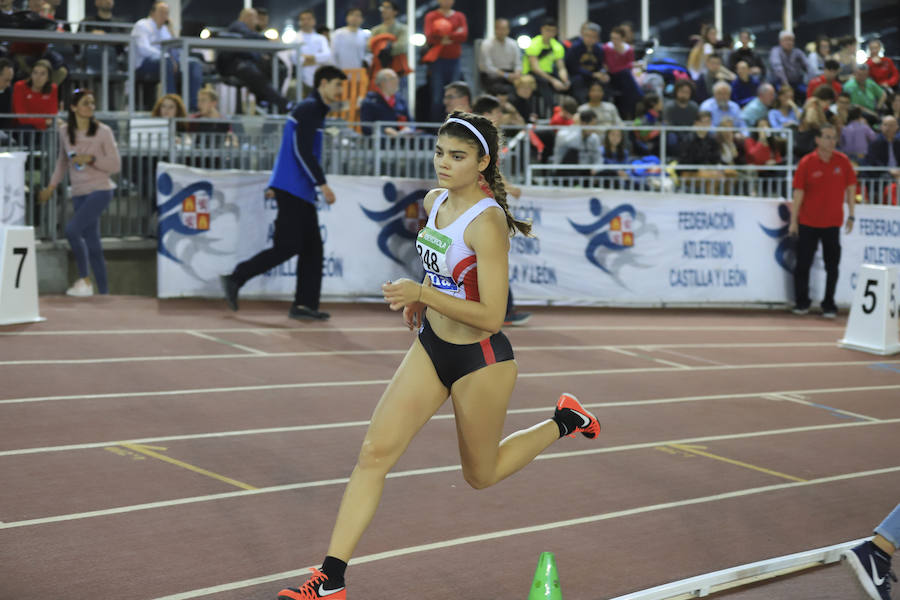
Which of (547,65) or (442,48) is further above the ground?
(442,48)

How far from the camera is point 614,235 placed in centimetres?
1497

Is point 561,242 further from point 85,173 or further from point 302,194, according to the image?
point 85,173

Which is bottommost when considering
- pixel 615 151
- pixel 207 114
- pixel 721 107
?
pixel 615 151

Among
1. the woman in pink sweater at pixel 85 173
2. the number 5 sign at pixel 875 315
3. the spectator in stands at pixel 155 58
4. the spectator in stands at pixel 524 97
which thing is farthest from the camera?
the spectator in stands at pixel 524 97

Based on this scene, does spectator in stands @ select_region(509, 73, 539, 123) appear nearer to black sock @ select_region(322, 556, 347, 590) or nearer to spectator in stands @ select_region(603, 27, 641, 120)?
spectator in stands @ select_region(603, 27, 641, 120)

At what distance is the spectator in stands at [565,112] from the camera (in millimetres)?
17250

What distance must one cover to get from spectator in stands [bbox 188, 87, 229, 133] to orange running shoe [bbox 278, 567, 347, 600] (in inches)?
433

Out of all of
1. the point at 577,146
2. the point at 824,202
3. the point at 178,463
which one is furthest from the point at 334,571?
the point at 577,146

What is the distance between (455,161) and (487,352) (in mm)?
786

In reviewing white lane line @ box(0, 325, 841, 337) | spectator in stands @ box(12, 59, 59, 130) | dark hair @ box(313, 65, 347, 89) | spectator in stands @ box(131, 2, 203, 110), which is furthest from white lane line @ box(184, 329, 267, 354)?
spectator in stands @ box(131, 2, 203, 110)

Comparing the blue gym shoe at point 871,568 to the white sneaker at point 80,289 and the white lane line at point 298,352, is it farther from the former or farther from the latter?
the white sneaker at point 80,289

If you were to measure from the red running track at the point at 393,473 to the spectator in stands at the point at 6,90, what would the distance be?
10.2 ft

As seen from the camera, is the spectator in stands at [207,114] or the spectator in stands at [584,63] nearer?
the spectator in stands at [207,114]

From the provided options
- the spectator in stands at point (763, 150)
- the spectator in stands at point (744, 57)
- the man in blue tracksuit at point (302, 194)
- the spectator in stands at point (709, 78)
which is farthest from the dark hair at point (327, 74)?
the spectator in stands at point (744, 57)
